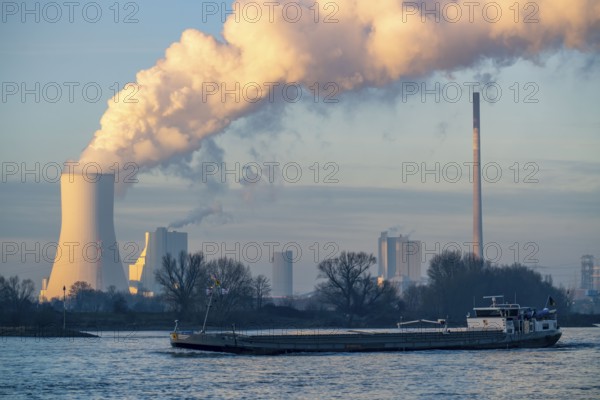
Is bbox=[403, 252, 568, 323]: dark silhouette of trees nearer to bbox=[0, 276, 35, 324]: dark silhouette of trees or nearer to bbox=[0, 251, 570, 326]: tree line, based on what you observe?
bbox=[0, 251, 570, 326]: tree line

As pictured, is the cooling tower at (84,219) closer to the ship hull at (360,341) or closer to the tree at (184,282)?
the tree at (184,282)

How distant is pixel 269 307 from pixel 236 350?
78.1 m

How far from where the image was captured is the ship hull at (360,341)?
97938 mm

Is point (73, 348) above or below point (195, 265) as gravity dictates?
below

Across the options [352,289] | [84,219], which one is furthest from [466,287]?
[84,219]

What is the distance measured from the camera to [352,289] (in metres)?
177

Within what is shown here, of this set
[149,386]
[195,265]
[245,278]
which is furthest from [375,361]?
[245,278]

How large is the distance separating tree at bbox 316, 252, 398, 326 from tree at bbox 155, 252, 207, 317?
2034 cm

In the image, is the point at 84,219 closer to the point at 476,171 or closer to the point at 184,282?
the point at 184,282

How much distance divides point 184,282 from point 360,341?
2912 inches

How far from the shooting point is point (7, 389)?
233ft

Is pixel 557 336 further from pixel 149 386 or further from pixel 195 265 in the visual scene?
pixel 195 265

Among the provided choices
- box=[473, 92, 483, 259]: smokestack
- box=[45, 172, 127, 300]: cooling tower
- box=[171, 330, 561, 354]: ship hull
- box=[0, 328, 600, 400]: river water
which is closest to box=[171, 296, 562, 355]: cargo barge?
box=[171, 330, 561, 354]: ship hull

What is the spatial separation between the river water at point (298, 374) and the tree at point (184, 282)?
181 ft
